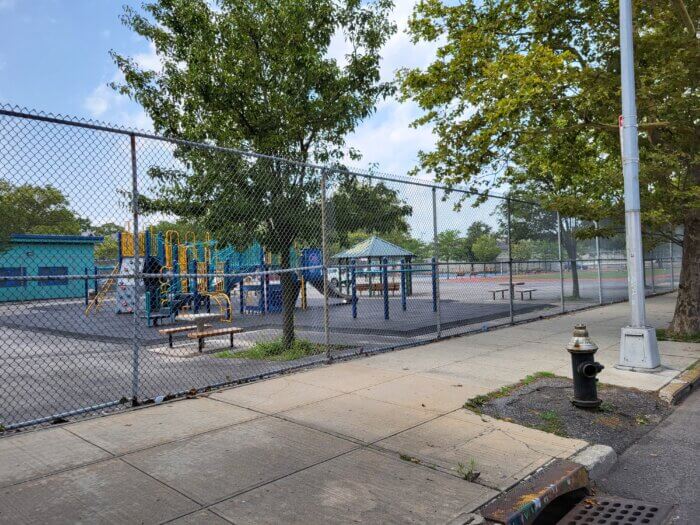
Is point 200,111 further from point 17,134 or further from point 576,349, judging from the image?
point 576,349

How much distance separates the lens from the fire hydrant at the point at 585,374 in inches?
197

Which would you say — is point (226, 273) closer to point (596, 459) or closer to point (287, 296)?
point (287, 296)

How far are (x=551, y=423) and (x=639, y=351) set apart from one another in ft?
9.25

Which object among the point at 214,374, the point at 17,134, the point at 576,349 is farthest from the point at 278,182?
the point at 576,349

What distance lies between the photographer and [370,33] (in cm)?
848

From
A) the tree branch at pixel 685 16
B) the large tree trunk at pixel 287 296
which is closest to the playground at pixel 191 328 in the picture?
the large tree trunk at pixel 287 296

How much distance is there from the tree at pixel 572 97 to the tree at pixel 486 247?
6.79 feet

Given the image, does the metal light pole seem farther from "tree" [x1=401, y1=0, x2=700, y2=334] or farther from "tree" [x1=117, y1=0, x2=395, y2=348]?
"tree" [x1=117, y1=0, x2=395, y2=348]

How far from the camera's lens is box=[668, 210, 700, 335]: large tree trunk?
9188mm

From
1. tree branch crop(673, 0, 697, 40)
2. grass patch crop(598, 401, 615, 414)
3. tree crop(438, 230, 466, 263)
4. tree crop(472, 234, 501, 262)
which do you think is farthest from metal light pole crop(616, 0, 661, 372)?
tree crop(472, 234, 501, 262)

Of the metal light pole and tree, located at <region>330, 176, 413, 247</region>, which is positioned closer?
the metal light pole

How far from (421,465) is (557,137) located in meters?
8.74

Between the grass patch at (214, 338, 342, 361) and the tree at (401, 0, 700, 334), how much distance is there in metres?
4.53

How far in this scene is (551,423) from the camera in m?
4.68
